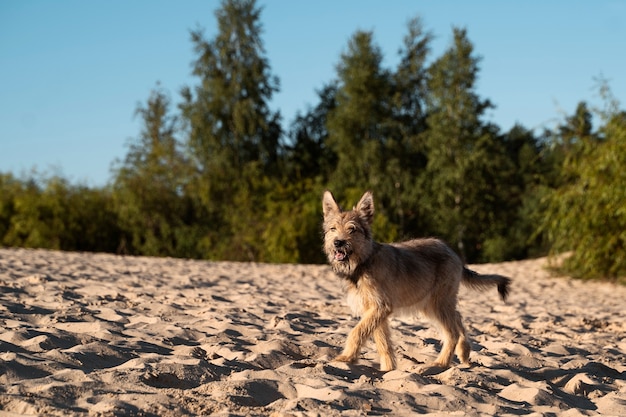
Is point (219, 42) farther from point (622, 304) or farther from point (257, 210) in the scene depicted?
point (622, 304)

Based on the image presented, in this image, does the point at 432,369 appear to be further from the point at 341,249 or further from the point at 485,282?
the point at 485,282

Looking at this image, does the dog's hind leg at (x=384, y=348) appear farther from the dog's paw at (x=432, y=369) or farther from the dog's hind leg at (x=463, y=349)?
the dog's hind leg at (x=463, y=349)

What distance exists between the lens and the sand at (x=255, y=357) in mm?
4434

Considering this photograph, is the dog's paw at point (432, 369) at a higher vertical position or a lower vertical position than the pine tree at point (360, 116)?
lower

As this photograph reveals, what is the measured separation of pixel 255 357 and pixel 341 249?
1224mm

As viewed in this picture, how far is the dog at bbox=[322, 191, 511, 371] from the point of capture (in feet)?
20.0

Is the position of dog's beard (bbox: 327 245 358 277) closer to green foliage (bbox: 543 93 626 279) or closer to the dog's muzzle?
the dog's muzzle

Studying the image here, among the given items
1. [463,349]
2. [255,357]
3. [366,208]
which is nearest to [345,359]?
[255,357]

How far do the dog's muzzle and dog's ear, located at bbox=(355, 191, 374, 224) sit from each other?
41 centimetres

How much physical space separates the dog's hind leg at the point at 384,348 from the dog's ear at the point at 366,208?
1007 mm

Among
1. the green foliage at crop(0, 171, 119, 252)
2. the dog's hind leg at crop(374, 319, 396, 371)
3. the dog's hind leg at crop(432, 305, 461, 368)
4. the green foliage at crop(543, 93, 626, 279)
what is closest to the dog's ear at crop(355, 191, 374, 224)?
the dog's hind leg at crop(374, 319, 396, 371)

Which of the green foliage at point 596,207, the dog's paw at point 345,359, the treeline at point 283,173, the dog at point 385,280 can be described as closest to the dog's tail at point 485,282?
the dog at point 385,280

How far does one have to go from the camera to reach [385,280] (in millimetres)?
6277

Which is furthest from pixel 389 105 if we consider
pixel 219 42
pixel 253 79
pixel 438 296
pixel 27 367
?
pixel 27 367
